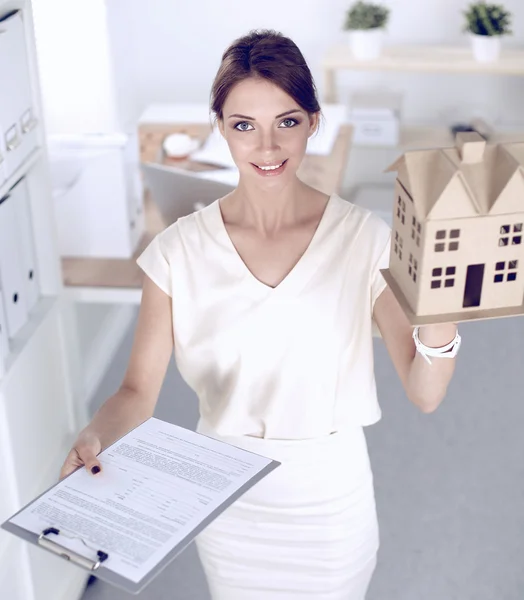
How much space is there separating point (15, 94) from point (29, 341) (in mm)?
566

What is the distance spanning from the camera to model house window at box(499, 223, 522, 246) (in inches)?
46.3

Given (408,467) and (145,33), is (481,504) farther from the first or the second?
(145,33)

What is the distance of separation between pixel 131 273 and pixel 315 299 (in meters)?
1.06

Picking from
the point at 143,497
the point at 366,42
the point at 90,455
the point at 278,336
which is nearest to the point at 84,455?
the point at 90,455

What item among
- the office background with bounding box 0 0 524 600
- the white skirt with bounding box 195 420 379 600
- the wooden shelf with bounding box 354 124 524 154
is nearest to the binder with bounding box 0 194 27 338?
the office background with bounding box 0 0 524 600

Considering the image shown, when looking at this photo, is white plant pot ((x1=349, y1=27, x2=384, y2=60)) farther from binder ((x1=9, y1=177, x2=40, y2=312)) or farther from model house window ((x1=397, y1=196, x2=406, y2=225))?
model house window ((x1=397, y1=196, x2=406, y2=225))

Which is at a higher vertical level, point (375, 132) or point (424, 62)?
point (424, 62)

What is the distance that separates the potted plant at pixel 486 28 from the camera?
390 centimetres

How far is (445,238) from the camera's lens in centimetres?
117

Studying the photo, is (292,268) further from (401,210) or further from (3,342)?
(3,342)

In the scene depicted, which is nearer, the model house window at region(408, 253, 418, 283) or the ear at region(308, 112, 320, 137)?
the model house window at region(408, 253, 418, 283)

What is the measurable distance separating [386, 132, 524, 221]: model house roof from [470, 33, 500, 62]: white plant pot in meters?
2.98

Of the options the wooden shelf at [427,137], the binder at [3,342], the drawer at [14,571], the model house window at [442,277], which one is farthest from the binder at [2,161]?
the wooden shelf at [427,137]

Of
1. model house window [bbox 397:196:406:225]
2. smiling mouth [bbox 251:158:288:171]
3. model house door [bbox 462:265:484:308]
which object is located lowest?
model house door [bbox 462:265:484:308]
